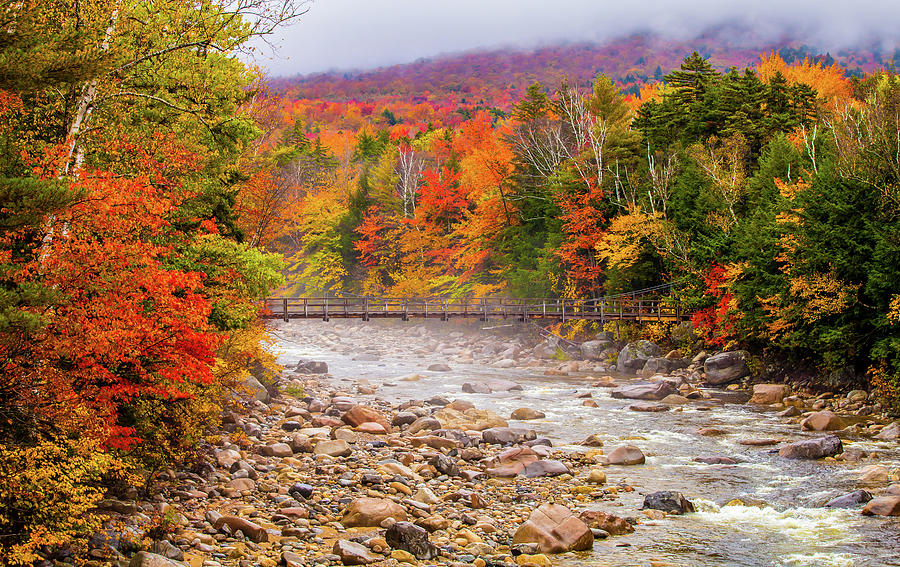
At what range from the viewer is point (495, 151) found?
46.2 m

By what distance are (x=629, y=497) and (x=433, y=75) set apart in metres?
160

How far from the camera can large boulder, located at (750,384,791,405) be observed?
2383 cm

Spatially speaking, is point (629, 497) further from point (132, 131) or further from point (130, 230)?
point (132, 131)

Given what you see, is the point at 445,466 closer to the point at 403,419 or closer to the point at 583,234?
the point at 403,419

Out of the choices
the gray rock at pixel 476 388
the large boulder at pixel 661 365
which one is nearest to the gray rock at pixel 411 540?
the gray rock at pixel 476 388

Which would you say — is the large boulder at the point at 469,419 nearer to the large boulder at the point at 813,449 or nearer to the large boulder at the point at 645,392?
the large boulder at the point at 645,392

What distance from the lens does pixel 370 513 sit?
11984 mm

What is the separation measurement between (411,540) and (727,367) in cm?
2097

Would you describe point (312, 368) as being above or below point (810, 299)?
below

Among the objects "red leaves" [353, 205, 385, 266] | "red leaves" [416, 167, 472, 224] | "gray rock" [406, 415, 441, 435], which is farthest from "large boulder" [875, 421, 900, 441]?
"red leaves" [353, 205, 385, 266]

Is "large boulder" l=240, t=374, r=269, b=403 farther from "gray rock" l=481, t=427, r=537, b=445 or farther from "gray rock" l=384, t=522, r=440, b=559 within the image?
"gray rock" l=384, t=522, r=440, b=559

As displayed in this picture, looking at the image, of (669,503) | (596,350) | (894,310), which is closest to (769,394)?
(894,310)

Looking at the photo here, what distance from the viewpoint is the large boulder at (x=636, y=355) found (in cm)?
3266

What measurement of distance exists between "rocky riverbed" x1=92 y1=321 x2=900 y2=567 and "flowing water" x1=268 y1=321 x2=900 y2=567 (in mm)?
53
